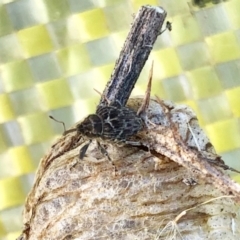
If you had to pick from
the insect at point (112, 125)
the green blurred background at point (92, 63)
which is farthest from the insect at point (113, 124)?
the green blurred background at point (92, 63)

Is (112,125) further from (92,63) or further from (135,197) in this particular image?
(92,63)

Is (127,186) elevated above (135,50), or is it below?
below

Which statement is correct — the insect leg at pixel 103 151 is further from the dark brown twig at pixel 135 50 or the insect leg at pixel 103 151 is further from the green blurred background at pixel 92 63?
the green blurred background at pixel 92 63

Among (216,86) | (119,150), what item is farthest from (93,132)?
(216,86)

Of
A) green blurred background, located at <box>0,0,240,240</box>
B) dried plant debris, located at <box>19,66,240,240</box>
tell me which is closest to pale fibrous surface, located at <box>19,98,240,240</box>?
dried plant debris, located at <box>19,66,240,240</box>

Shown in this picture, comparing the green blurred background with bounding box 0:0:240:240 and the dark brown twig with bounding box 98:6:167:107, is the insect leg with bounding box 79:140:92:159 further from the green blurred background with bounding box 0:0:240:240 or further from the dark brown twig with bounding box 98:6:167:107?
the green blurred background with bounding box 0:0:240:240

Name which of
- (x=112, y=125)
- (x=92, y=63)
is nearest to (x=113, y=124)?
(x=112, y=125)

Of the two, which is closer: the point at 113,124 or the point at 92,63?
the point at 113,124
